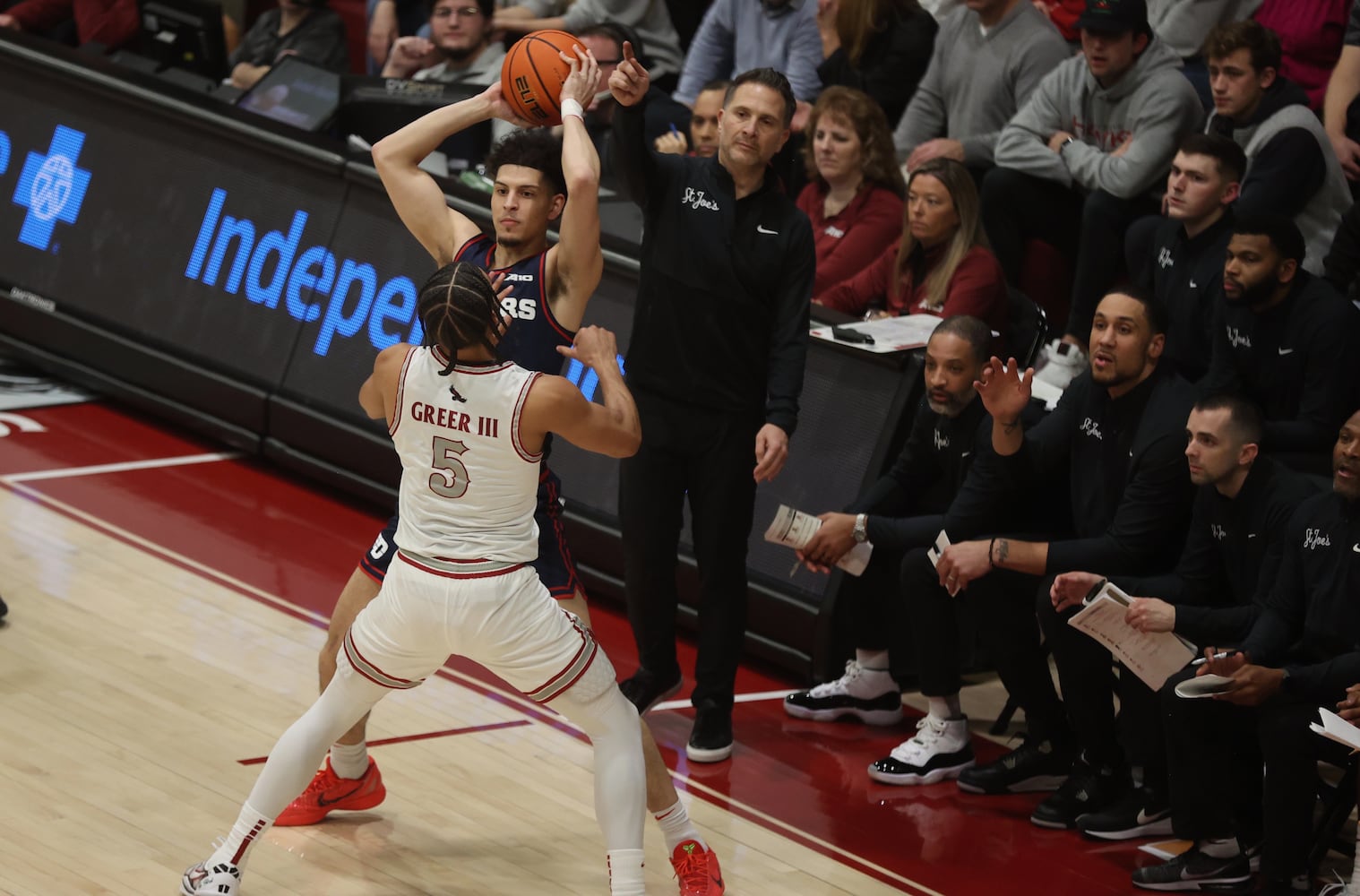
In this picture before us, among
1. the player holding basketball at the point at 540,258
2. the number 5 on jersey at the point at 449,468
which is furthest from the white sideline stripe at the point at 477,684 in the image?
the number 5 on jersey at the point at 449,468

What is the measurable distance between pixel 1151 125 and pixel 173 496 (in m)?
5.04

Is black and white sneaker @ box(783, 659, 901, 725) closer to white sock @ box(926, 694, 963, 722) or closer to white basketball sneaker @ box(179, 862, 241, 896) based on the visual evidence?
white sock @ box(926, 694, 963, 722)

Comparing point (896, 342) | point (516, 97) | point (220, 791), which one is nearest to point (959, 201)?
point (896, 342)

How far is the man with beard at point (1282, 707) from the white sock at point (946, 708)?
3.15ft

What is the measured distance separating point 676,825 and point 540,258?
174 cm

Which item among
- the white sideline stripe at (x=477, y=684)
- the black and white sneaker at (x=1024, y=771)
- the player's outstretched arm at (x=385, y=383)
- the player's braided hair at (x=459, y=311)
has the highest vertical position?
the player's braided hair at (x=459, y=311)

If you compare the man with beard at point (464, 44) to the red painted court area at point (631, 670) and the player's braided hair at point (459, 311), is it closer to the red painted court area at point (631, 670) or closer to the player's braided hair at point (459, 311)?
the red painted court area at point (631, 670)

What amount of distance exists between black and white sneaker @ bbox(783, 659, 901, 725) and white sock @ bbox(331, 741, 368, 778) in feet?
6.88

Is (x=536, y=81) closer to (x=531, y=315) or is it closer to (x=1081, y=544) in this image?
(x=531, y=315)

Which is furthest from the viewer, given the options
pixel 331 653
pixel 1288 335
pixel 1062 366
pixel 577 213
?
pixel 1062 366

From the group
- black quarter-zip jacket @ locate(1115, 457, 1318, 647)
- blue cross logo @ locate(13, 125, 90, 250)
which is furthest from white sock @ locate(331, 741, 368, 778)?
blue cross logo @ locate(13, 125, 90, 250)

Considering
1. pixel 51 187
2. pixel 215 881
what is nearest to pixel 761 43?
pixel 51 187

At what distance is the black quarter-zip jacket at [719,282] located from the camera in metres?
6.23

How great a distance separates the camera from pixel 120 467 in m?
8.79
